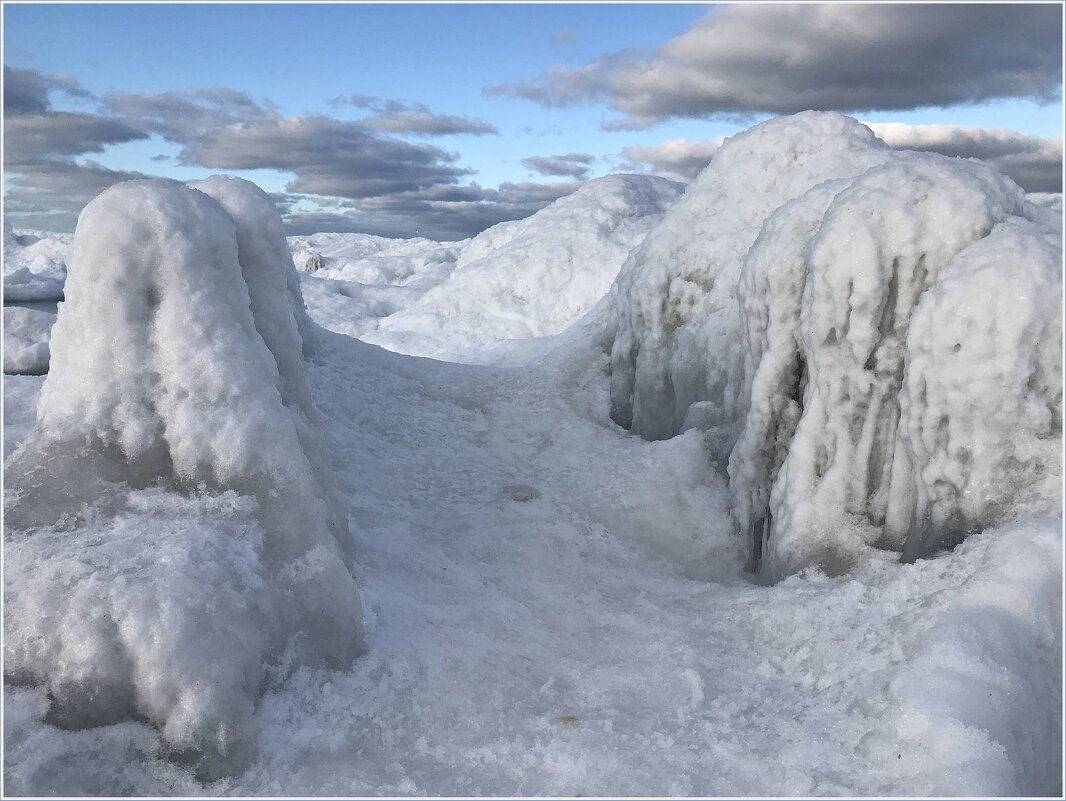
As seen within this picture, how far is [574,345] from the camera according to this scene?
10.7 m

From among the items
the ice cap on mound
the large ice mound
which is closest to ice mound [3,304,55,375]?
the ice cap on mound

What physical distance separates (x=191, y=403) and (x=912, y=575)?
174 inches

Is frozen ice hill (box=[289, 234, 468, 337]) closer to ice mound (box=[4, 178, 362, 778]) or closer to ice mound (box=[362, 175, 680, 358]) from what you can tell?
ice mound (box=[362, 175, 680, 358])

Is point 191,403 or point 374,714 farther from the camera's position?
point 191,403

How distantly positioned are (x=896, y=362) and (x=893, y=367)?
0.04 meters

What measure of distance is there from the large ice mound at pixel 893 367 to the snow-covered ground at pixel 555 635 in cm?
5

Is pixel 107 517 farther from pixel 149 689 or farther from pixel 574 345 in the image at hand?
pixel 574 345

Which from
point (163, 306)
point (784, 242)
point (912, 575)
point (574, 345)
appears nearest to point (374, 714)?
point (163, 306)

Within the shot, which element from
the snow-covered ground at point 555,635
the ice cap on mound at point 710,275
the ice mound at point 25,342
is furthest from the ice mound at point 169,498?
the ice mound at point 25,342

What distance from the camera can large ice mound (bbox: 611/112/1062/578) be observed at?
14.4 feet

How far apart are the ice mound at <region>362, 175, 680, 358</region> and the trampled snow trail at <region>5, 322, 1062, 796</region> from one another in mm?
8482

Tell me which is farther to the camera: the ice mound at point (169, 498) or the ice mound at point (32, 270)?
the ice mound at point (32, 270)

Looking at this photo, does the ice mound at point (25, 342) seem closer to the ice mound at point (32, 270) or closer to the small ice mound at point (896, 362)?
the small ice mound at point (896, 362)

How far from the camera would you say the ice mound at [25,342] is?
17.4 meters
